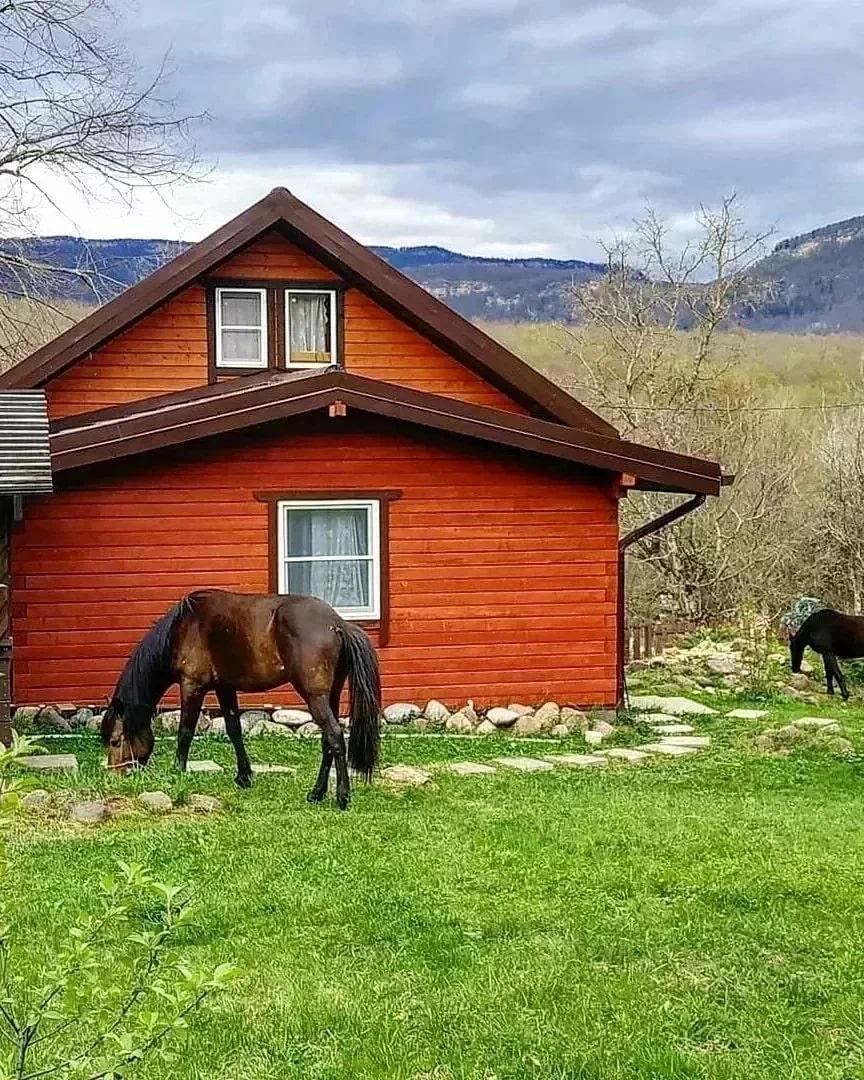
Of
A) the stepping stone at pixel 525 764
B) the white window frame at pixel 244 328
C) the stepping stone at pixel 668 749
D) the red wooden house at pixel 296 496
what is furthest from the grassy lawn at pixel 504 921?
the white window frame at pixel 244 328

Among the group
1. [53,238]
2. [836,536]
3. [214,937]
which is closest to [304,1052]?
[214,937]

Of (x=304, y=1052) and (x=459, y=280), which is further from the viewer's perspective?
(x=459, y=280)

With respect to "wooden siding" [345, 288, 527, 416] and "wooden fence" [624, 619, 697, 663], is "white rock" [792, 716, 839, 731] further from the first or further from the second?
"wooden fence" [624, 619, 697, 663]

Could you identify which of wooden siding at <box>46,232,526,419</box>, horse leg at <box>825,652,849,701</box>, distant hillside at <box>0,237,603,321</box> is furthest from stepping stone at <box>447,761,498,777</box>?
distant hillside at <box>0,237,603,321</box>

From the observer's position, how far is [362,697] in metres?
8.64

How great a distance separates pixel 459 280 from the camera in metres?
53.5

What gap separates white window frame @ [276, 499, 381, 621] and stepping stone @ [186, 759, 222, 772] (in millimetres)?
2909

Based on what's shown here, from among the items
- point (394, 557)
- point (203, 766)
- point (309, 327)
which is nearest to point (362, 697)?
point (203, 766)

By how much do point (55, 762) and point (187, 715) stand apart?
4.54 ft

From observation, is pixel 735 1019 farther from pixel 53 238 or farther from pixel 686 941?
pixel 53 238

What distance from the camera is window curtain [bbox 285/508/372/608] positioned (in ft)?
42.9

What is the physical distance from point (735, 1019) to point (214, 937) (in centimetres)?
241

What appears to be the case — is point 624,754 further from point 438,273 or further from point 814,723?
point 438,273

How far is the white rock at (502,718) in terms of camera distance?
512 inches
